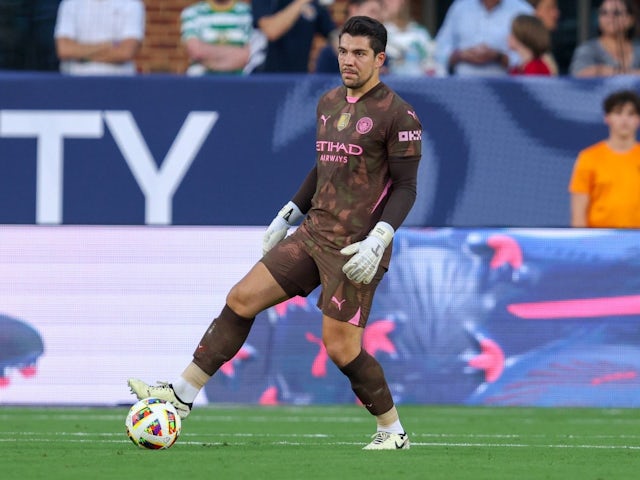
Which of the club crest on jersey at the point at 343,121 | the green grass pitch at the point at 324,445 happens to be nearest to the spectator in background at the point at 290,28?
the green grass pitch at the point at 324,445

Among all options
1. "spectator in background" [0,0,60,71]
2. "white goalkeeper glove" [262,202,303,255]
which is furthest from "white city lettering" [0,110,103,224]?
"white goalkeeper glove" [262,202,303,255]

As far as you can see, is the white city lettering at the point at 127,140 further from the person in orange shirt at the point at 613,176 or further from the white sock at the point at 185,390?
the white sock at the point at 185,390

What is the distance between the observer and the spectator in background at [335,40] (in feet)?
44.9

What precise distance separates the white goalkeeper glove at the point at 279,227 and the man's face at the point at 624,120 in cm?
519

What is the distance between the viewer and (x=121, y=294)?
469 inches

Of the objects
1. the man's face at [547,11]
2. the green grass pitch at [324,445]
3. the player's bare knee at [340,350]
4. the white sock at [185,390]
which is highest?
the man's face at [547,11]

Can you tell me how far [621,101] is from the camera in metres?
12.9

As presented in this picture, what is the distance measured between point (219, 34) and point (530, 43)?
2.83m

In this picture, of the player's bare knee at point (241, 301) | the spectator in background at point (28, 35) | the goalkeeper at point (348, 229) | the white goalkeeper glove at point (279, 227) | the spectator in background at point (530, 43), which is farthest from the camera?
the spectator in background at point (28, 35)

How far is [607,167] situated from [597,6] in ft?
16.7

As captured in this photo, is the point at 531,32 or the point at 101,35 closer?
the point at 531,32

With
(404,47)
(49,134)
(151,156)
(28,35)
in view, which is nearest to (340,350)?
(151,156)

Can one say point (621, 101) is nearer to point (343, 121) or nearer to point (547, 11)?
point (547, 11)

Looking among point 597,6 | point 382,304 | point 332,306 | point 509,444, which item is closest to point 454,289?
point 382,304
